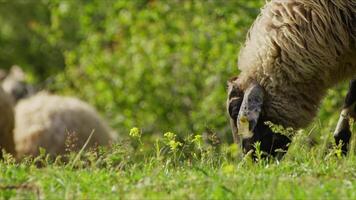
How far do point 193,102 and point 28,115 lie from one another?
167 inches

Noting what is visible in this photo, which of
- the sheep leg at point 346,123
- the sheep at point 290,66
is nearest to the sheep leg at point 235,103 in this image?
the sheep at point 290,66

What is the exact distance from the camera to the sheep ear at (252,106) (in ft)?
28.7

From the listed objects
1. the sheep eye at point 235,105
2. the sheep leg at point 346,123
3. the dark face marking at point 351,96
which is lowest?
the sheep leg at point 346,123

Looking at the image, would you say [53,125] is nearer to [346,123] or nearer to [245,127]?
[245,127]

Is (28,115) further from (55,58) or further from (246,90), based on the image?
(55,58)

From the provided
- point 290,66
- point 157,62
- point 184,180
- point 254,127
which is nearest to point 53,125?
point 157,62

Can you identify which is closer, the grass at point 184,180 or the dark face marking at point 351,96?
the grass at point 184,180

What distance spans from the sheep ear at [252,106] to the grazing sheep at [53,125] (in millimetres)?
4943

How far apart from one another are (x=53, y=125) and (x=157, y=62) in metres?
3.96

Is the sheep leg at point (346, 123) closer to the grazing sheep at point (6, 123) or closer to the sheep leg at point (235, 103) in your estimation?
the sheep leg at point (235, 103)

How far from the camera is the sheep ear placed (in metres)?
8.74

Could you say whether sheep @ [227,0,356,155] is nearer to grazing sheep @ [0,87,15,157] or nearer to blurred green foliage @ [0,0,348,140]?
grazing sheep @ [0,87,15,157]

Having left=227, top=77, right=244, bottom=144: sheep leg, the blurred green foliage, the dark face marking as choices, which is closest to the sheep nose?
left=227, top=77, right=244, bottom=144: sheep leg

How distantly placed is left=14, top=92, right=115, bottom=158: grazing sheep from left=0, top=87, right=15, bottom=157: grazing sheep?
1.39 ft
